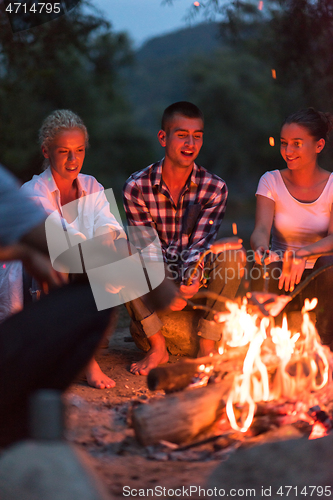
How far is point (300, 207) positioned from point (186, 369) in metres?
1.63

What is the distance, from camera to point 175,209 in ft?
11.4

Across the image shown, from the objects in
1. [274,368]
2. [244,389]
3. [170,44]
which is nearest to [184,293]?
[274,368]

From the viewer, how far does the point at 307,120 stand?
322 centimetres

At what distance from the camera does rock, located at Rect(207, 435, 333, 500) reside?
152 centimetres

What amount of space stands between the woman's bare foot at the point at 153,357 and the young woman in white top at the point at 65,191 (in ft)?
1.11

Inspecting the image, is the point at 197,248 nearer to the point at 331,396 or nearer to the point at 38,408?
the point at 331,396

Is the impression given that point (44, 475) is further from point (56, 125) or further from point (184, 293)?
point (56, 125)

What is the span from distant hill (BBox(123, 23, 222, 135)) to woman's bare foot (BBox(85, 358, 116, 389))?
1511 inches

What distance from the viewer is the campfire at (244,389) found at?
6.67 feet

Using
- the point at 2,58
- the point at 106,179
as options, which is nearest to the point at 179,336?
the point at 2,58

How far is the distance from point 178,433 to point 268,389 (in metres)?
0.54
